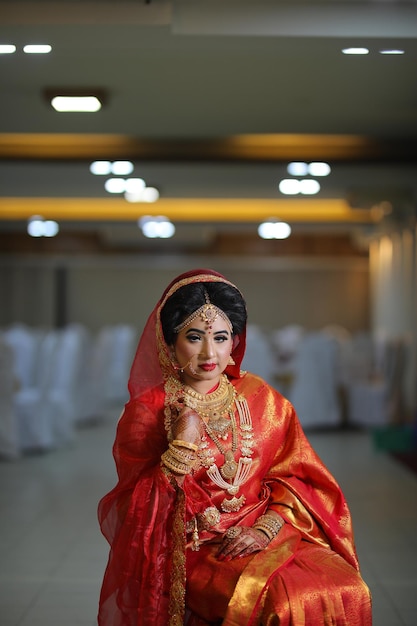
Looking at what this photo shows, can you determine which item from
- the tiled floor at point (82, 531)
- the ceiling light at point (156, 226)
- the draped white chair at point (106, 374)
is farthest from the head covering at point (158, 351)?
the ceiling light at point (156, 226)

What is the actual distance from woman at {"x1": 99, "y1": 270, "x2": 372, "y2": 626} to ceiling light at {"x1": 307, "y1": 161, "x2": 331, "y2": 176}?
3891mm

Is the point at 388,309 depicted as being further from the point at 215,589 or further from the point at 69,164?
the point at 215,589

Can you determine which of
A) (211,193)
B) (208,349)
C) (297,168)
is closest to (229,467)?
(208,349)

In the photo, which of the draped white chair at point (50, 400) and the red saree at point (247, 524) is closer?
the red saree at point (247, 524)

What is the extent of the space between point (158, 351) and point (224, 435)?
28 centimetres

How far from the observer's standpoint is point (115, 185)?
7828 mm

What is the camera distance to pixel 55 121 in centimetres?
539

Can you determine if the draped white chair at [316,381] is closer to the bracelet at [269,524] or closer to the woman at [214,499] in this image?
the woman at [214,499]

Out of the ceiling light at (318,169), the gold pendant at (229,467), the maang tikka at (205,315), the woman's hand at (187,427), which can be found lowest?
the gold pendant at (229,467)

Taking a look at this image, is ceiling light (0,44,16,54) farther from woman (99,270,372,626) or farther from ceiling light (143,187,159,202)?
ceiling light (143,187,159,202)

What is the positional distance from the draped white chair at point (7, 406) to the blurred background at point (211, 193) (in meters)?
0.01

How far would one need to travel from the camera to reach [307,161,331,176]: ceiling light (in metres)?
5.91

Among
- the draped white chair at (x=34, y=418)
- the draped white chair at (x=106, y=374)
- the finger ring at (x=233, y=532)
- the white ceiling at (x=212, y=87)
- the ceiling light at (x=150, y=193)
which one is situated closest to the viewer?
the finger ring at (x=233, y=532)

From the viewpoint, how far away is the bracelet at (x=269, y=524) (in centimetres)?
204
